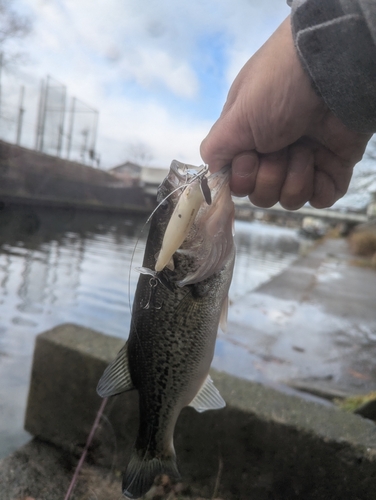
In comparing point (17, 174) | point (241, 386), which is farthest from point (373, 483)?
point (17, 174)

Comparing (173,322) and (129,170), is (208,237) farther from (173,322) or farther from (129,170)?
(129,170)

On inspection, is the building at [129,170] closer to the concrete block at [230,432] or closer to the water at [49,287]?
the water at [49,287]

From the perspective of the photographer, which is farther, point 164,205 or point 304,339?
point 304,339

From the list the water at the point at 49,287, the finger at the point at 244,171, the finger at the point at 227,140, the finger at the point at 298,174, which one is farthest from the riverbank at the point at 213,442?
the finger at the point at 227,140

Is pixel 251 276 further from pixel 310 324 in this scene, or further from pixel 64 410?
pixel 64 410

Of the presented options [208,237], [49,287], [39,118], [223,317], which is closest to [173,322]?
[223,317]

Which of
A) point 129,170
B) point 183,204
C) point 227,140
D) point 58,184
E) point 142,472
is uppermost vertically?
point 129,170
